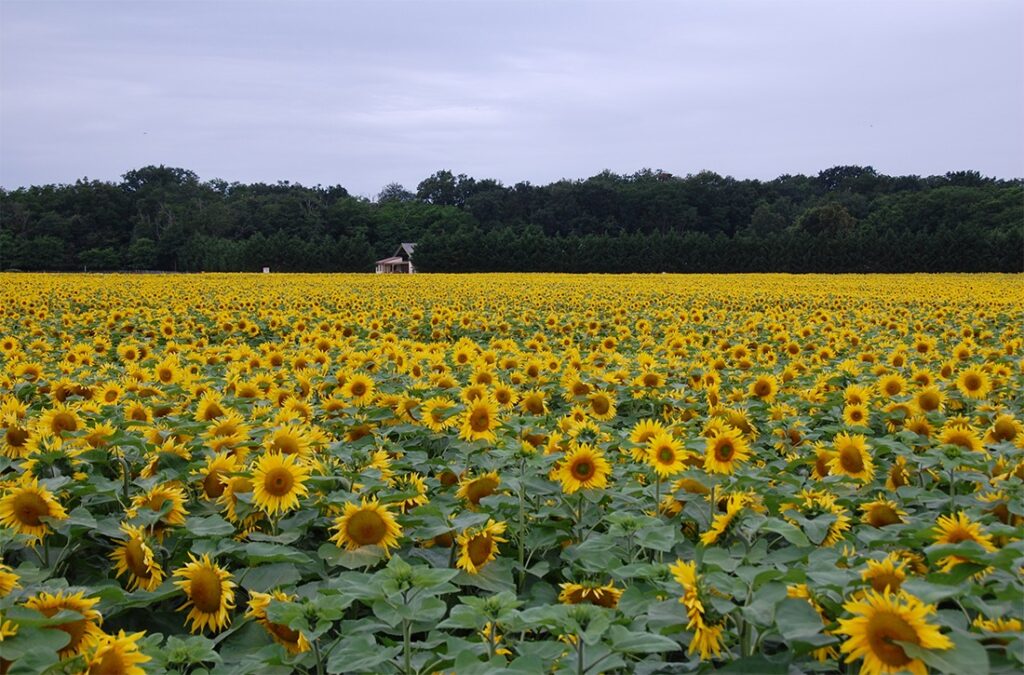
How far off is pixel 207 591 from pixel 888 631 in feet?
5.23

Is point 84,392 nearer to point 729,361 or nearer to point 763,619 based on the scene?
point 763,619

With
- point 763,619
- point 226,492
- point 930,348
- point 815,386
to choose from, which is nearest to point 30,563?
point 226,492

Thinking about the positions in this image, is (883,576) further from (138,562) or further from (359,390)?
(359,390)

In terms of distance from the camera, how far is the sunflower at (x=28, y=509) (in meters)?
2.32

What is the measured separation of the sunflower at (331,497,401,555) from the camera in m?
2.40

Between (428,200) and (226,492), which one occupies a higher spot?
(428,200)

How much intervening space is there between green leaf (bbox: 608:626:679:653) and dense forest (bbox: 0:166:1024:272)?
48118 millimetres

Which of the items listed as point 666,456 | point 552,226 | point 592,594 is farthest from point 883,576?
point 552,226

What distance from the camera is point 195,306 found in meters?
13.2

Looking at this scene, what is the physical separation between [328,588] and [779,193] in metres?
81.2

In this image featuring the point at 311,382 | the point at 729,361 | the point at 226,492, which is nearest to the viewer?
the point at 226,492

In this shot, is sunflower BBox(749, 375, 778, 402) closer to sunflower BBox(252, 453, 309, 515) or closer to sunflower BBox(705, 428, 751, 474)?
sunflower BBox(705, 428, 751, 474)

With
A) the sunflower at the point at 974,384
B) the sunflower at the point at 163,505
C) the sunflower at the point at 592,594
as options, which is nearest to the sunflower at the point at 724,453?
the sunflower at the point at 592,594

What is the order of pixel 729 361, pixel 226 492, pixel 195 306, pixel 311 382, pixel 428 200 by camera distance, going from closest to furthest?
pixel 226 492 → pixel 311 382 → pixel 729 361 → pixel 195 306 → pixel 428 200
